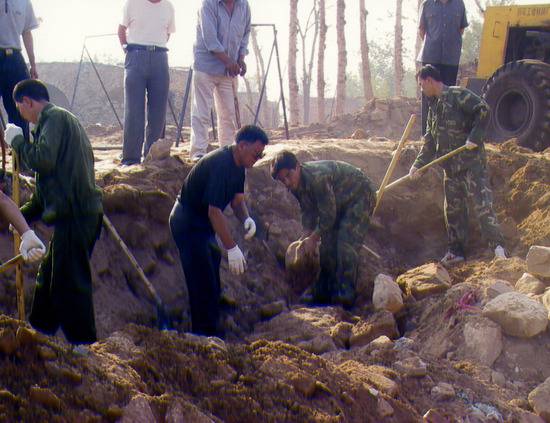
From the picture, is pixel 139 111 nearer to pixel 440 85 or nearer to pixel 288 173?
pixel 288 173

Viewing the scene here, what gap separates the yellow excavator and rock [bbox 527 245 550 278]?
3.37 metres

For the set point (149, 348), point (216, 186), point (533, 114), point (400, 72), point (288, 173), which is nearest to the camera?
point (149, 348)

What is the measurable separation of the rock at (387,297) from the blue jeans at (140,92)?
8.18 feet

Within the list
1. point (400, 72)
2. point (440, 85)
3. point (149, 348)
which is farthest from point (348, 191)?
point (400, 72)

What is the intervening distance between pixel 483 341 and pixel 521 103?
15.4ft

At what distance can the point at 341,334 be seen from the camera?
4.78 metres

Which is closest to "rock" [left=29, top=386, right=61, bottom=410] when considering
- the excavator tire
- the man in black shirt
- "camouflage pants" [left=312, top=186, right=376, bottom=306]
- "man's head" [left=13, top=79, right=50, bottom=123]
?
"man's head" [left=13, top=79, right=50, bottom=123]

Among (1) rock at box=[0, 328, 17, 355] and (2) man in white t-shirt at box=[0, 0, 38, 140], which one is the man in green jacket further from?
(2) man in white t-shirt at box=[0, 0, 38, 140]

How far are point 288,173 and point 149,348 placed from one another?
209 centimetres

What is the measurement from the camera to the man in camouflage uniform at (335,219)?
5246mm

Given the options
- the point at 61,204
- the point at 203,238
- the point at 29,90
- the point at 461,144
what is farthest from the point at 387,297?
the point at 29,90

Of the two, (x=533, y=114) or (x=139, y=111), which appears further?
(x=533, y=114)

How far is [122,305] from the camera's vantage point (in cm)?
492

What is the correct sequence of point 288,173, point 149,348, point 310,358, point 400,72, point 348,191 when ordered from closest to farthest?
point 149,348 < point 310,358 < point 288,173 < point 348,191 < point 400,72
